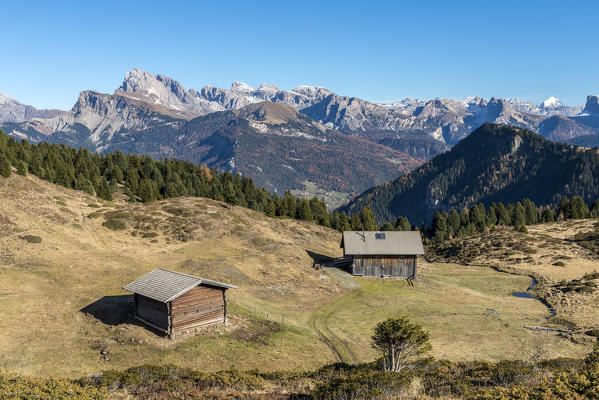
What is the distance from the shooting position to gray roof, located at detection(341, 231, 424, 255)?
71938 millimetres

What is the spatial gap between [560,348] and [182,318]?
38.7m

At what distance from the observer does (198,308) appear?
3766cm

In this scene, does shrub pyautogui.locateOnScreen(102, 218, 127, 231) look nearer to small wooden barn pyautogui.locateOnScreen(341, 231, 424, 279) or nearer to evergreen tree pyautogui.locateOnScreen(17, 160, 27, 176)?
evergreen tree pyautogui.locateOnScreen(17, 160, 27, 176)

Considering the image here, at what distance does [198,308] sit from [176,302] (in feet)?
9.45

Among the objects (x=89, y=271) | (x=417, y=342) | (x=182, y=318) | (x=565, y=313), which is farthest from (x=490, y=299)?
(x=89, y=271)

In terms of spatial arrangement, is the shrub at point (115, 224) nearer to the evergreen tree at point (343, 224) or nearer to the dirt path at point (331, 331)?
the dirt path at point (331, 331)

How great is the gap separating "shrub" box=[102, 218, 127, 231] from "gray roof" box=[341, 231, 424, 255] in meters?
44.1

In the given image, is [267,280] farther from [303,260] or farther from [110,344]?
[110,344]

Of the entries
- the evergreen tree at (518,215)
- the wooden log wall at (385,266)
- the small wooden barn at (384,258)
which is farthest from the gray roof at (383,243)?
the evergreen tree at (518,215)

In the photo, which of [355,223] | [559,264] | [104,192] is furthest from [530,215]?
[104,192]

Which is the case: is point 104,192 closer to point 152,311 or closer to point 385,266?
point 385,266

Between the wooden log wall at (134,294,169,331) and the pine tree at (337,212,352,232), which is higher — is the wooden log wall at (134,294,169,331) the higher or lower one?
the higher one

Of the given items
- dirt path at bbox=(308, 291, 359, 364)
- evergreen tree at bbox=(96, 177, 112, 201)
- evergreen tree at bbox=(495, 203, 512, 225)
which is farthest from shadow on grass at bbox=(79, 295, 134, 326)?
evergreen tree at bbox=(495, 203, 512, 225)

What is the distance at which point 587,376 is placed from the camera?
18.8 meters
